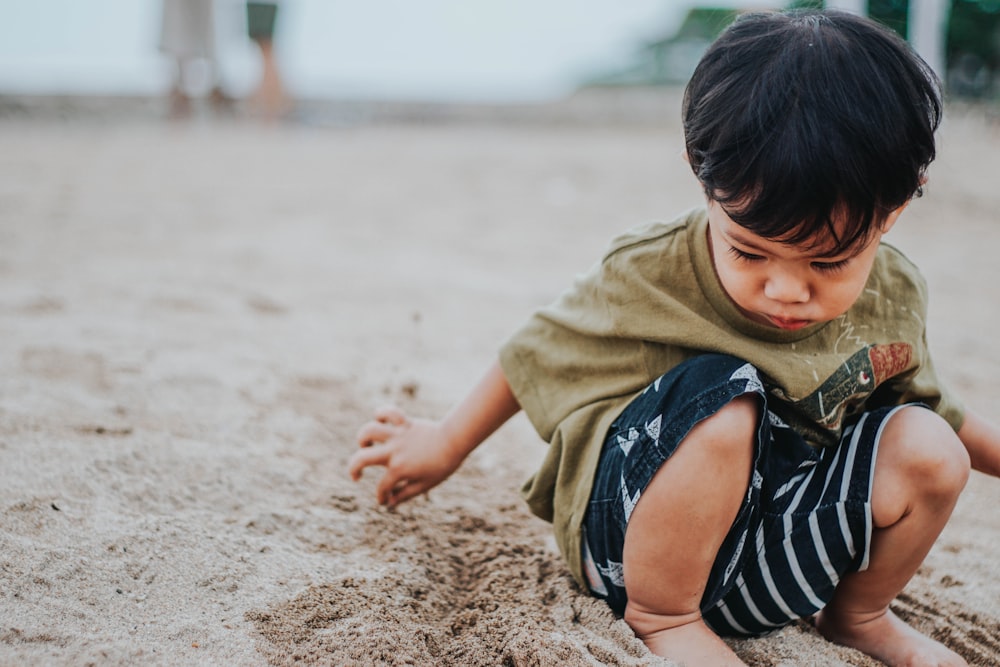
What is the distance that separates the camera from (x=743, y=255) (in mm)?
1142

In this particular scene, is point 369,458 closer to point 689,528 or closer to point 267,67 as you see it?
point 689,528

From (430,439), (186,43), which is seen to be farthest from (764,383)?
(186,43)

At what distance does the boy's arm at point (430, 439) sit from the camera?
137 cm

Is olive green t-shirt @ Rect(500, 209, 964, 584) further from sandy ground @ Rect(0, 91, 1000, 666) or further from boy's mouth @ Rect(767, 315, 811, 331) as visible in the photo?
sandy ground @ Rect(0, 91, 1000, 666)

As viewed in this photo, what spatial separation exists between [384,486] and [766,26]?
89cm

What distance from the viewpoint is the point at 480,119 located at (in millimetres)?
9336

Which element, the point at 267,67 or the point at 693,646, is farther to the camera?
the point at 267,67

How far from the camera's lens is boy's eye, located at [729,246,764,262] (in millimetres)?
1130

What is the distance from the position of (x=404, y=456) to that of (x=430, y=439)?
55 millimetres

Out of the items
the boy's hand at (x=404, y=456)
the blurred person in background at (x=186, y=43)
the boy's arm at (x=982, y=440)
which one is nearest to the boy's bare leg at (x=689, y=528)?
the boy's hand at (x=404, y=456)

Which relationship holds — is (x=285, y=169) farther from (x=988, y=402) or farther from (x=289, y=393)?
(x=988, y=402)

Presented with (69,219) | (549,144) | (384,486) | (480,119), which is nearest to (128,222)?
(69,219)

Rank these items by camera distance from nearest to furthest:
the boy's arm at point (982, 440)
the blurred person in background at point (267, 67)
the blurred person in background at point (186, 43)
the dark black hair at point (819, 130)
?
the dark black hair at point (819, 130)
the boy's arm at point (982, 440)
the blurred person in background at point (186, 43)
the blurred person in background at point (267, 67)

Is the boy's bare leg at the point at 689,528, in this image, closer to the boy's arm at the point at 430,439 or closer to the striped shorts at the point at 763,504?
the striped shorts at the point at 763,504
